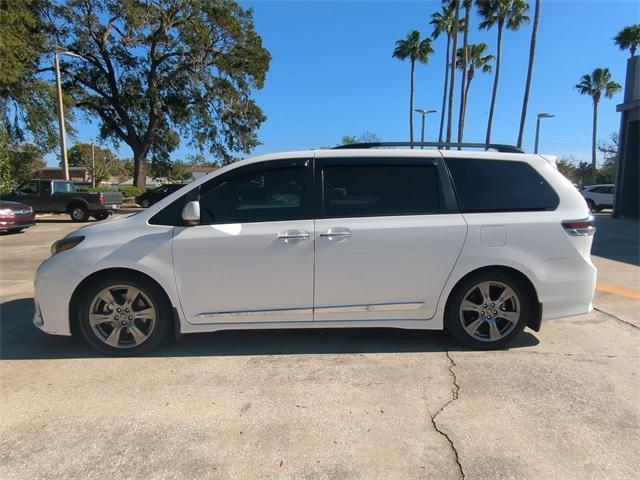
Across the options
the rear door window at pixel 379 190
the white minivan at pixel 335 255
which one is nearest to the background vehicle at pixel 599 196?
the white minivan at pixel 335 255

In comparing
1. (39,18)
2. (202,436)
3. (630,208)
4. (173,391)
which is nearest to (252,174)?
(173,391)

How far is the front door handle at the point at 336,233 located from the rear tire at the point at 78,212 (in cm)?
1706

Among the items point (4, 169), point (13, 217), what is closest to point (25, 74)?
point (4, 169)

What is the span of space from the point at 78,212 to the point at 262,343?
1664cm

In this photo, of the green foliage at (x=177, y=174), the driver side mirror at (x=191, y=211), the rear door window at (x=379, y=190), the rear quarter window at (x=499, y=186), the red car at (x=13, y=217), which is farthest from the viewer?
the green foliage at (x=177, y=174)

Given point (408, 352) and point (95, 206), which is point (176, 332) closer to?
point (408, 352)

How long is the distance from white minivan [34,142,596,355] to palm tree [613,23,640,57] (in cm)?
4402

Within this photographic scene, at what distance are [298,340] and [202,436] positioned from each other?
5.50 feet

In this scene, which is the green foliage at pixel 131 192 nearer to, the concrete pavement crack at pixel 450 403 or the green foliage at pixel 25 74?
the green foliage at pixel 25 74

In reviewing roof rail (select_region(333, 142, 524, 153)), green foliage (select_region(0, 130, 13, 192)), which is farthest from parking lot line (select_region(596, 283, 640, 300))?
green foliage (select_region(0, 130, 13, 192))

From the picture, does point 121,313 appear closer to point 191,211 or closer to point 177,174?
point 191,211

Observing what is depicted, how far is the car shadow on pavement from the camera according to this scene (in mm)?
4195

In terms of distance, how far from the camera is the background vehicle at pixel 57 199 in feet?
59.6

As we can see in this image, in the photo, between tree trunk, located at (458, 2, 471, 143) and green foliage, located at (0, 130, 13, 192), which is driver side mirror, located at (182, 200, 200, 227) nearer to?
green foliage, located at (0, 130, 13, 192)
